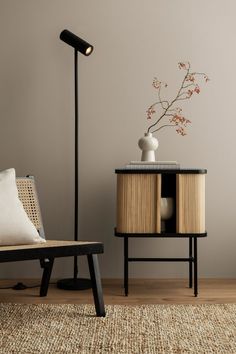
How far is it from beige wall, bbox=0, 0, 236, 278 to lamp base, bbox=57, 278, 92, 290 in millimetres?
248

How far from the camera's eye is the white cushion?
119 inches

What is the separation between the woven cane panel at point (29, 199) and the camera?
3.50 meters

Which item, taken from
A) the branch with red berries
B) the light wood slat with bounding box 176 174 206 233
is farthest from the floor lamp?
the light wood slat with bounding box 176 174 206 233

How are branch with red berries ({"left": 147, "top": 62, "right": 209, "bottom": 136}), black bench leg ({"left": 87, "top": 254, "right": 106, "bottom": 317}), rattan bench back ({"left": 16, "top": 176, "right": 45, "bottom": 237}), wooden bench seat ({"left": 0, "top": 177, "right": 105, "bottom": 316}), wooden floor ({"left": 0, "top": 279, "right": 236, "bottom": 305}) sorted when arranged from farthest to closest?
branch with red berries ({"left": 147, "top": 62, "right": 209, "bottom": 136}), rattan bench back ({"left": 16, "top": 176, "right": 45, "bottom": 237}), wooden floor ({"left": 0, "top": 279, "right": 236, "bottom": 305}), black bench leg ({"left": 87, "top": 254, "right": 106, "bottom": 317}), wooden bench seat ({"left": 0, "top": 177, "right": 105, "bottom": 316})

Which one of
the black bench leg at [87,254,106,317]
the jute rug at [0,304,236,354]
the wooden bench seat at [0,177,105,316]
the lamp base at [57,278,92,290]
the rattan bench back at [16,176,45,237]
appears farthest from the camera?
the lamp base at [57,278,92,290]

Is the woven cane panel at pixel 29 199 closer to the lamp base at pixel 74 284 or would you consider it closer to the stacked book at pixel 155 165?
the lamp base at pixel 74 284

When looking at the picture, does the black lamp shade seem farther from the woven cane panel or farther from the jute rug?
the jute rug

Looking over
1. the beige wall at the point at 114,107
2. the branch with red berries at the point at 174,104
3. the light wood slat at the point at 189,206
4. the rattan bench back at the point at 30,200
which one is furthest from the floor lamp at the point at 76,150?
the light wood slat at the point at 189,206

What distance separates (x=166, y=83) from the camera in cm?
406

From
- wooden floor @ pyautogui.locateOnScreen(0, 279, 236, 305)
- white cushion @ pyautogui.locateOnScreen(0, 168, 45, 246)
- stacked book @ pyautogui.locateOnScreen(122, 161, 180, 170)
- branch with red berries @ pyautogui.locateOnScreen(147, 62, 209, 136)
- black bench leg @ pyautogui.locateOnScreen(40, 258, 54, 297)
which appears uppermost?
branch with red berries @ pyautogui.locateOnScreen(147, 62, 209, 136)

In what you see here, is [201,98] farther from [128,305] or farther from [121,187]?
[128,305]

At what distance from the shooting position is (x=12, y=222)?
3045 millimetres

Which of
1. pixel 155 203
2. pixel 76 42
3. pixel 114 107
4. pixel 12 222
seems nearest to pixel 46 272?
pixel 12 222

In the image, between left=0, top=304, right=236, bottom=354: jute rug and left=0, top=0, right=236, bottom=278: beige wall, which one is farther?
left=0, top=0, right=236, bottom=278: beige wall
